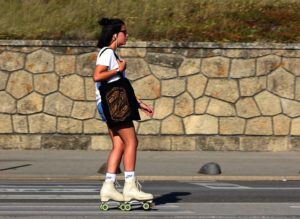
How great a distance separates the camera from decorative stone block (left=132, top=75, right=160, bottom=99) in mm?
17672

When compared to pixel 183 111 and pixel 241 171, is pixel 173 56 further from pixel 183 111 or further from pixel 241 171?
pixel 241 171

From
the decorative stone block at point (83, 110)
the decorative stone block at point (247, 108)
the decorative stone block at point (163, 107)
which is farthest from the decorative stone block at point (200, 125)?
the decorative stone block at point (83, 110)

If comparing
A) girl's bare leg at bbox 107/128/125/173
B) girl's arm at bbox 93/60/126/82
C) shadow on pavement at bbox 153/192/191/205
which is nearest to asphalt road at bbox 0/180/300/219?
shadow on pavement at bbox 153/192/191/205

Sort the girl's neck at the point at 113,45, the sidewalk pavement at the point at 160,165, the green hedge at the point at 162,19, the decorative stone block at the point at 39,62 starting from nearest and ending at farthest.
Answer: the girl's neck at the point at 113,45 → the sidewalk pavement at the point at 160,165 → the decorative stone block at the point at 39,62 → the green hedge at the point at 162,19

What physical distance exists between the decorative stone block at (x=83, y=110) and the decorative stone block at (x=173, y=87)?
134 centimetres

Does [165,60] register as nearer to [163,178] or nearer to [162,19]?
[162,19]

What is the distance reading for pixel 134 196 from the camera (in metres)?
9.80

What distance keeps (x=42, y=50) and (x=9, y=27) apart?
1555mm

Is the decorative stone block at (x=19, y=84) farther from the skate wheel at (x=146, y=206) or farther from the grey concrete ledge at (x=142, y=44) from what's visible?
the skate wheel at (x=146, y=206)

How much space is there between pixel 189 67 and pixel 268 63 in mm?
1470

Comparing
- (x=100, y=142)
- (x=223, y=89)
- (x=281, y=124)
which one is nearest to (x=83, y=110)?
(x=100, y=142)

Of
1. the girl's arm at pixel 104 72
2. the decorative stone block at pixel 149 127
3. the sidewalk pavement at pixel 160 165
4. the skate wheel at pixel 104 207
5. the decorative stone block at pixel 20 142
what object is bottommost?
the skate wheel at pixel 104 207

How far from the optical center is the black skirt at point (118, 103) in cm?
983

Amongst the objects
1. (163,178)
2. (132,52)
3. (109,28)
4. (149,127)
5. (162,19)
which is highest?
(162,19)
